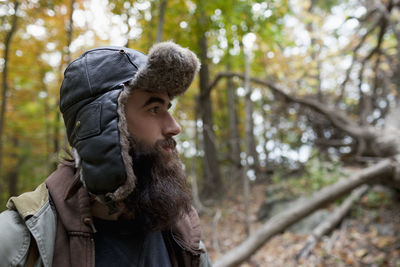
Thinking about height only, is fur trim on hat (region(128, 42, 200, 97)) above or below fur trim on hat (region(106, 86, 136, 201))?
above

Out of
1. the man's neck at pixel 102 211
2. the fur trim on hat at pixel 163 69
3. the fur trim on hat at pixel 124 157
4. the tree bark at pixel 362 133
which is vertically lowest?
the tree bark at pixel 362 133

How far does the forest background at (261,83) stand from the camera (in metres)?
5.20

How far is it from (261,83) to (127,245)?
678 centimetres

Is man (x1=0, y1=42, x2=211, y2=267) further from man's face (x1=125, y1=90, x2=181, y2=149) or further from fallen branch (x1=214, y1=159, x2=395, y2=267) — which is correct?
fallen branch (x1=214, y1=159, x2=395, y2=267)

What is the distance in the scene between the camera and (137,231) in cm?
162

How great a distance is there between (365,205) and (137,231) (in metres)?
6.24

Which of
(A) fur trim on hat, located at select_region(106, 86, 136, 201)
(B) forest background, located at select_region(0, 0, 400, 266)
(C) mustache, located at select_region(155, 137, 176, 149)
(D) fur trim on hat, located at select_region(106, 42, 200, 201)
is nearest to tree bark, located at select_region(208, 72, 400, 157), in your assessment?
(B) forest background, located at select_region(0, 0, 400, 266)

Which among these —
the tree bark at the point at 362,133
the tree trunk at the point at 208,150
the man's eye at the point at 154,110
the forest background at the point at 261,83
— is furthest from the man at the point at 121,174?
the tree trunk at the point at 208,150

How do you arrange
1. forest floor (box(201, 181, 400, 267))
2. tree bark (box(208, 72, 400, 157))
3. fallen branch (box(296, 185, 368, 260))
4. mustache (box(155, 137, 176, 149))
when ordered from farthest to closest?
tree bark (box(208, 72, 400, 157)) → fallen branch (box(296, 185, 368, 260)) → forest floor (box(201, 181, 400, 267)) → mustache (box(155, 137, 176, 149))

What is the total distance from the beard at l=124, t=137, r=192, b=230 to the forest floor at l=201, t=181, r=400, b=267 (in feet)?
11.0

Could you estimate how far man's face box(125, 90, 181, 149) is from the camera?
1.67m

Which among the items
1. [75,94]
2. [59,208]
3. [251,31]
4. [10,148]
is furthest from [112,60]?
[10,148]

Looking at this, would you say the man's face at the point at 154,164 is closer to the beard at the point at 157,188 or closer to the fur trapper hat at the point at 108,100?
the beard at the point at 157,188

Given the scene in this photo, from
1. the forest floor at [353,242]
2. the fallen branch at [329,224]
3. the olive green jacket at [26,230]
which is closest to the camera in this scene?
the olive green jacket at [26,230]
